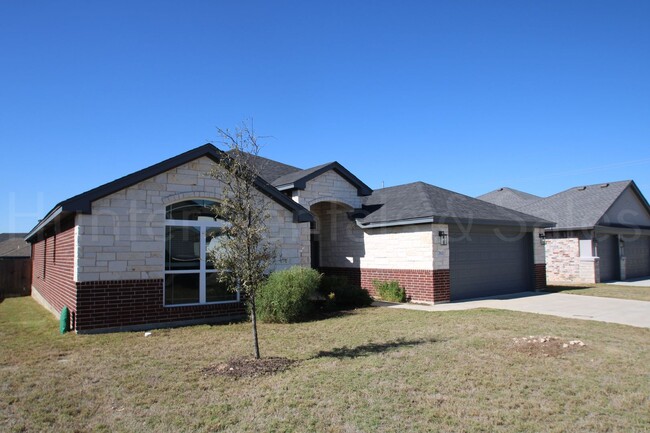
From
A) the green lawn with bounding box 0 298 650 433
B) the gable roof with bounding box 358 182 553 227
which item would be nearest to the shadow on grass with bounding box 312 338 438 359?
the green lawn with bounding box 0 298 650 433

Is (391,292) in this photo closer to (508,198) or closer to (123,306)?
(123,306)

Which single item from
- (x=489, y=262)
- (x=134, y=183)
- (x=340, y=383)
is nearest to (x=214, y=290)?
(x=134, y=183)

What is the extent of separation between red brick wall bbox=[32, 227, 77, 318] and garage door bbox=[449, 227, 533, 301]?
11413 millimetres

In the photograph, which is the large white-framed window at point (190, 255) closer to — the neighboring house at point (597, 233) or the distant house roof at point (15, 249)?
the neighboring house at point (597, 233)

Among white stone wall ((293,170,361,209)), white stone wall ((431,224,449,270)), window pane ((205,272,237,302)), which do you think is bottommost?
window pane ((205,272,237,302))

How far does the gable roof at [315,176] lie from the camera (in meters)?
16.8

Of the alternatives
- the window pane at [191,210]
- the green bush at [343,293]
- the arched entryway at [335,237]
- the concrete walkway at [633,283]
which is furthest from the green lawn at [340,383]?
the concrete walkway at [633,283]

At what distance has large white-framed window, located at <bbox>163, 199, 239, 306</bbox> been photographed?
11.5 meters

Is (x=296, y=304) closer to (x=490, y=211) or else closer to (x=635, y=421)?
(x=635, y=421)

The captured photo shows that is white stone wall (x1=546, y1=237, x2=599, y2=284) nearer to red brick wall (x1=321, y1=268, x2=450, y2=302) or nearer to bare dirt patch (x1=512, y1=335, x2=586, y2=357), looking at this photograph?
red brick wall (x1=321, y1=268, x2=450, y2=302)

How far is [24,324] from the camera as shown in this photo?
12.0m

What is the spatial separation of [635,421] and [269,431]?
12.8ft

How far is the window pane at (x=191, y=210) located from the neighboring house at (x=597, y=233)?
18917 millimetres

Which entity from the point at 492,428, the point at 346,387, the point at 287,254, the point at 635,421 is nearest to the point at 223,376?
the point at 346,387
